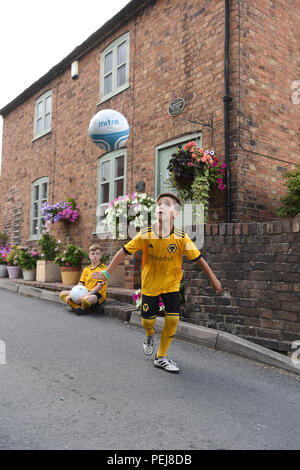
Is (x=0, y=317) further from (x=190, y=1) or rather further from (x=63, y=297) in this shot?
(x=190, y=1)

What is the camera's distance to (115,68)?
1054cm

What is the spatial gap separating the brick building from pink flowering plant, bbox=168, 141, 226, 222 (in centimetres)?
30

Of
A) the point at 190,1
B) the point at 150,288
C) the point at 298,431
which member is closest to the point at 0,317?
the point at 150,288

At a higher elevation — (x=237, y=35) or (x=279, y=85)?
(x=237, y=35)

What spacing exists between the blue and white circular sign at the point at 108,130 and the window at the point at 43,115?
6.47 meters

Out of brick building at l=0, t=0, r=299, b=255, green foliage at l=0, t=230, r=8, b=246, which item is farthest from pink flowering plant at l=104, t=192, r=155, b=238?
green foliage at l=0, t=230, r=8, b=246

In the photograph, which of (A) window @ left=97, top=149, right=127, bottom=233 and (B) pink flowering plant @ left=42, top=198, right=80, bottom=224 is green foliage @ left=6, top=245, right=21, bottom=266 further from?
(A) window @ left=97, top=149, right=127, bottom=233

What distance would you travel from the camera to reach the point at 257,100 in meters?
7.52

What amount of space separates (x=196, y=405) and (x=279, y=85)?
6.83m

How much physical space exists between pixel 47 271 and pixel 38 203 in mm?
3834

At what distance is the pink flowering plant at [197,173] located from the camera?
22.4ft
